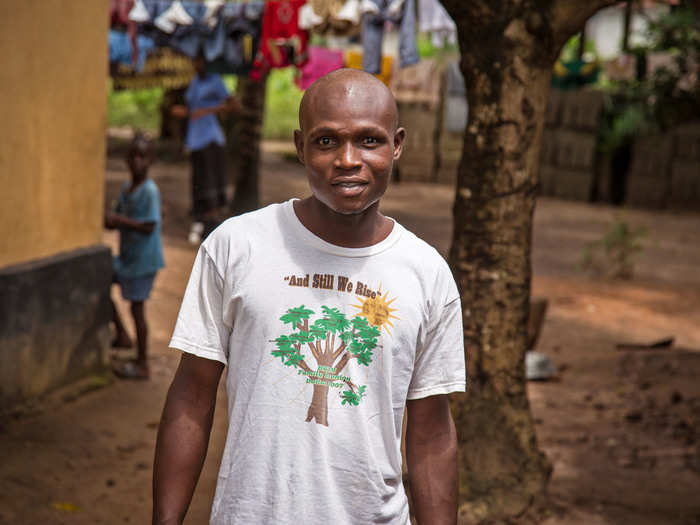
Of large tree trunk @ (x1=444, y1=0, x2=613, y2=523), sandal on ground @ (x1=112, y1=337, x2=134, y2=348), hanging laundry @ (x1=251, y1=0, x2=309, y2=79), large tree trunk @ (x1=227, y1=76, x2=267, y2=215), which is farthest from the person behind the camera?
large tree trunk @ (x1=227, y1=76, x2=267, y2=215)

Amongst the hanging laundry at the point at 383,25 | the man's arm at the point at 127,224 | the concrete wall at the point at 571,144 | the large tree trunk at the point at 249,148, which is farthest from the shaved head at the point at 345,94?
the concrete wall at the point at 571,144

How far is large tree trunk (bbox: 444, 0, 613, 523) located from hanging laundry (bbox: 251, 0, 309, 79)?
623 centimetres

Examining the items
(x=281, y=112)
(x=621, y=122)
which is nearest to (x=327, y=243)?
(x=621, y=122)

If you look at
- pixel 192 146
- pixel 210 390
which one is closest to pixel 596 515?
pixel 210 390

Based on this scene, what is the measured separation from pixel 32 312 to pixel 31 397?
1.58 ft

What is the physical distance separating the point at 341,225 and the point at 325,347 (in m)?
0.24

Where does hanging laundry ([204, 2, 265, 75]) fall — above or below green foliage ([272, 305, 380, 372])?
above

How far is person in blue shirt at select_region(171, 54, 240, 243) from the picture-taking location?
10.2 m

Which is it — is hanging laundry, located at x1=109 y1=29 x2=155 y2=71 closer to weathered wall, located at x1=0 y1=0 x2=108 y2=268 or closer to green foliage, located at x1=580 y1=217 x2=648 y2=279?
weathered wall, located at x1=0 y1=0 x2=108 y2=268

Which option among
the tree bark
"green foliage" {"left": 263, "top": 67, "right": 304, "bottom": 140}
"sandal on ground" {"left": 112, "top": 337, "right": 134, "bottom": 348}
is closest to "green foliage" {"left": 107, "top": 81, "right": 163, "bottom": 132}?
"green foliage" {"left": 263, "top": 67, "right": 304, "bottom": 140}

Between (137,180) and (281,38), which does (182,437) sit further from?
(281,38)

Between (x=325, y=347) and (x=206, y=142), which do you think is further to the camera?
(x=206, y=142)

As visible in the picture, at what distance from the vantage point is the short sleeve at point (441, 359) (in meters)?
1.78

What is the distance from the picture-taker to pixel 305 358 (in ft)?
5.42
